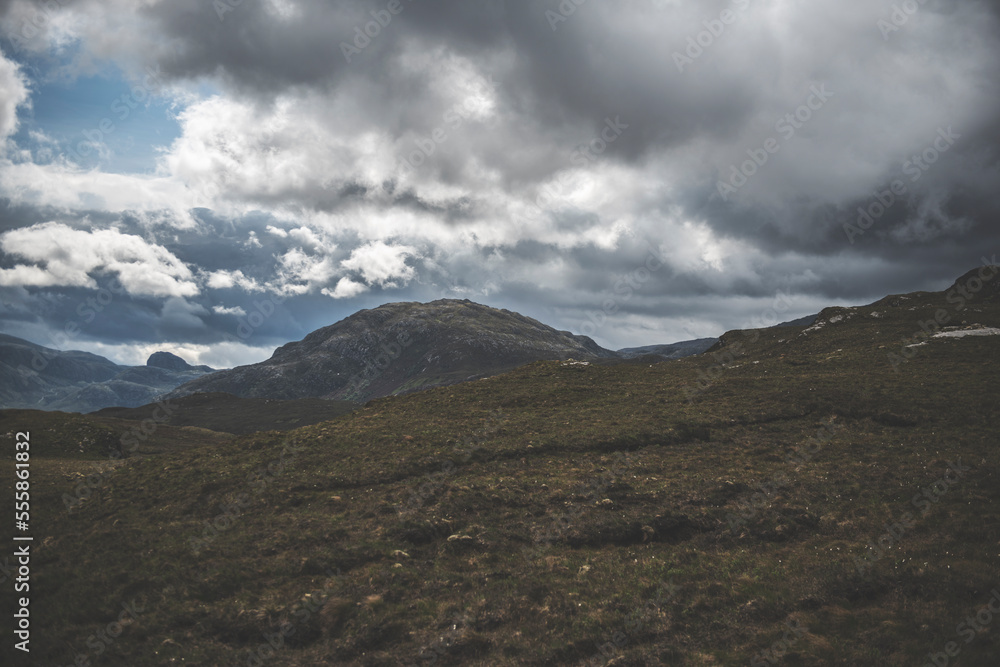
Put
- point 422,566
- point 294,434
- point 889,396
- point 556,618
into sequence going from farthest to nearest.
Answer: point 294,434 < point 889,396 < point 422,566 < point 556,618

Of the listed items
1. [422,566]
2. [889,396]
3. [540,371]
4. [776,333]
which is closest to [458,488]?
[422,566]

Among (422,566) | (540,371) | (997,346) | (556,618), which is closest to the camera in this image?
(556,618)

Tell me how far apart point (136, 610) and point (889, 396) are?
6055 centimetres

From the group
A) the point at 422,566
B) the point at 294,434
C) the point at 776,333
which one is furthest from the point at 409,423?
the point at 776,333

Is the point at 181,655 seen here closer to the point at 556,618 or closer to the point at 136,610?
the point at 136,610

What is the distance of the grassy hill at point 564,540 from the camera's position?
63.0 feet

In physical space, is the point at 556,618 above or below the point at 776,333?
below

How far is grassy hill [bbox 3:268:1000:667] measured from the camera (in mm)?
19188

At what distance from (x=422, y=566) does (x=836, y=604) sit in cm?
1989

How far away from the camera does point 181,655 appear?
19.3m

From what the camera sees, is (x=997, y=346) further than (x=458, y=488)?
Yes

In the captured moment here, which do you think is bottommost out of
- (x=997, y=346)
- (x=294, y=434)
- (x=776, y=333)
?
(x=294, y=434)

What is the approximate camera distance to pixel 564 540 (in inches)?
1075

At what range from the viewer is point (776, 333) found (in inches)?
3602
